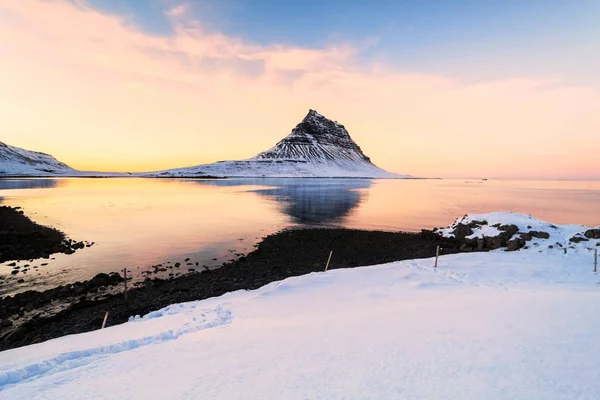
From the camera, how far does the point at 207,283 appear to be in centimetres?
1675

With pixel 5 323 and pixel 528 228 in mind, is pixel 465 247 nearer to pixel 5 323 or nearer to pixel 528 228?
pixel 528 228

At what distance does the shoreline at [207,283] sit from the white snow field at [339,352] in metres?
3.11

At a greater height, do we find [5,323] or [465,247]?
[465,247]

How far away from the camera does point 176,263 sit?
20625mm

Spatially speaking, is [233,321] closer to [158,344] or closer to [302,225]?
[158,344]

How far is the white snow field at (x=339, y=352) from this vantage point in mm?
5305

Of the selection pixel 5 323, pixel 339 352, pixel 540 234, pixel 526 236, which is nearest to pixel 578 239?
pixel 540 234

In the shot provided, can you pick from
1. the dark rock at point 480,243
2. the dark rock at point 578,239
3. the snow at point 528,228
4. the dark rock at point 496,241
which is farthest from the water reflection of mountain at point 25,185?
the dark rock at point 578,239

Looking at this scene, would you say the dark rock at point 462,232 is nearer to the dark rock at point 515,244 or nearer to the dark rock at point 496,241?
the dark rock at point 496,241

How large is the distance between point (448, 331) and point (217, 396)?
207 inches

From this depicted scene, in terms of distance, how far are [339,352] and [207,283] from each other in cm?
1172

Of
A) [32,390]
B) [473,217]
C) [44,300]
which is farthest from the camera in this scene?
[473,217]

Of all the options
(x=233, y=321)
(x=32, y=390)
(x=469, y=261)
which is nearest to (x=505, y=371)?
(x=233, y=321)

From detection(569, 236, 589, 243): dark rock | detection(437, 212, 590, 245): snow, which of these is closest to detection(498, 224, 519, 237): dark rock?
detection(437, 212, 590, 245): snow
